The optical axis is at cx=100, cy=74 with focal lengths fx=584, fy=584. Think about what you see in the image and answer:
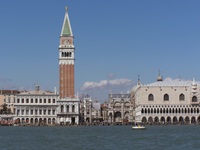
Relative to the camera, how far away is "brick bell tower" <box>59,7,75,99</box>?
139 m

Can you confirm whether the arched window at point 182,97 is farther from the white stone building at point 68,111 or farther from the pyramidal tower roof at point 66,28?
the pyramidal tower roof at point 66,28

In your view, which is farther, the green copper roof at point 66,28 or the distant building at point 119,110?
the distant building at point 119,110

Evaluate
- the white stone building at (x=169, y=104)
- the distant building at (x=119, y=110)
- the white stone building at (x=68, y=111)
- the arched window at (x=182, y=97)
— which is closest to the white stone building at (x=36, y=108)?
the white stone building at (x=68, y=111)

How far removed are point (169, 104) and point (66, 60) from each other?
26945 mm

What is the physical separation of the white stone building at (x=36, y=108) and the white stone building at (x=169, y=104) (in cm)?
2123

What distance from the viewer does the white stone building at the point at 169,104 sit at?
5517 inches

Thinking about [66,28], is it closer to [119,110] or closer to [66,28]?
[66,28]

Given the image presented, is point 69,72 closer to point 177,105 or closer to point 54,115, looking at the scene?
point 54,115

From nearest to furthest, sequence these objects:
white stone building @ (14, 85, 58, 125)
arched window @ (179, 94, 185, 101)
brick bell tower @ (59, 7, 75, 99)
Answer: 1. brick bell tower @ (59, 7, 75, 99)
2. white stone building @ (14, 85, 58, 125)
3. arched window @ (179, 94, 185, 101)

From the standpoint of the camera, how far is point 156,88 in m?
141

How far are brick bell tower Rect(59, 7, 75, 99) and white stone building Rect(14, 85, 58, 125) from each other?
12.6 feet

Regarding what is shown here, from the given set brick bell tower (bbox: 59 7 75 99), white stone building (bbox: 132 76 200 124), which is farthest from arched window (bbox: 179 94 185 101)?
brick bell tower (bbox: 59 7 75 99)

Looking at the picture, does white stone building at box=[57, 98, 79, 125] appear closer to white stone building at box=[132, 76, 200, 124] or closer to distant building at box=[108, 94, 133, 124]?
white stone building at box=[132, 76, 200, 124]

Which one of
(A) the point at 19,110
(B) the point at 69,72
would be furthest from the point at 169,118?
(A) the point at 19,110
